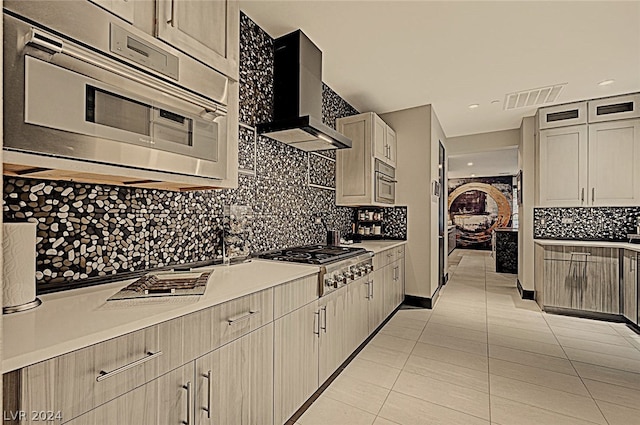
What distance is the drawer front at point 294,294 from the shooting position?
1.71 meters

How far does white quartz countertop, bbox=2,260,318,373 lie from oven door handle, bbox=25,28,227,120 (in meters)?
0.87

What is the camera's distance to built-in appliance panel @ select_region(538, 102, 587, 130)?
4.20 metres

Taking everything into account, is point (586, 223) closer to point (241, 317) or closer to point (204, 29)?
point (241, 317)

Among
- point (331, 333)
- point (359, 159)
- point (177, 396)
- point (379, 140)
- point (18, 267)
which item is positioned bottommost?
point (331, 333)

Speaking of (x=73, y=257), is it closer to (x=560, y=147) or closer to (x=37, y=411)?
(x=37, y=411)

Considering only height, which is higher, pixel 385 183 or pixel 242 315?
pixel 385 183

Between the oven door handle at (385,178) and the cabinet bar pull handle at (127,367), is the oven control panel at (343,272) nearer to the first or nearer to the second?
the cabinet bar pull handle at (127,367)

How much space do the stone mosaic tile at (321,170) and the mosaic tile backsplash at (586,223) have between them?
3239 millimetres

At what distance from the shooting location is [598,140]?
412cm

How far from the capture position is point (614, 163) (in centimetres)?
404

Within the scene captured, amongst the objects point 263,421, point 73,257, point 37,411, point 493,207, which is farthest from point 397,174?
point 493,207

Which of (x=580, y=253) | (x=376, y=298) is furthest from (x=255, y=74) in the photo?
(x=580, y=253)

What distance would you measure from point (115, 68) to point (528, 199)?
5.37 metres

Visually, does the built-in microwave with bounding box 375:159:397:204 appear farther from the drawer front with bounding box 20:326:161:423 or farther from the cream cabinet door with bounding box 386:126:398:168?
the drawer front with bounding box 20:326:161:423
